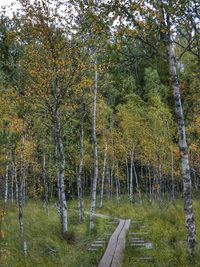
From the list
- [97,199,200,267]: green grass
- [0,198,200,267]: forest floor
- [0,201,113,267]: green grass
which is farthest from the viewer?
[0,201,113,267]: green grass

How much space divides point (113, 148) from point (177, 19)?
2928 centimetres

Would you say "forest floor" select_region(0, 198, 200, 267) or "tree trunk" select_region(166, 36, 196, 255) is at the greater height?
"tree trunk" select_region(166, 36, 196, 255)

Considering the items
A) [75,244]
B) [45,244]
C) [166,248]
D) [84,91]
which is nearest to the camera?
[166,248]

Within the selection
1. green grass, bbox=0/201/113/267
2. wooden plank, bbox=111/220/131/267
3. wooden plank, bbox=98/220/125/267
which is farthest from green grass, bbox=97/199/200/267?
green grass, bbox=0/201/113/267

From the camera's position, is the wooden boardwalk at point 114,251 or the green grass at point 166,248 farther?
the wooden boardwalk at point 114,251

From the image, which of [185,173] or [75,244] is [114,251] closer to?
[185,173]

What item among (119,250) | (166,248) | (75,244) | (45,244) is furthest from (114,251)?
(45,244)

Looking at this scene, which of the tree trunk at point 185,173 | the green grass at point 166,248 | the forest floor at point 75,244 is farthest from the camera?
the forest floor at point 75,244

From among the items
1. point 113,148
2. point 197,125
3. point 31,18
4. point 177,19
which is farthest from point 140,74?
point 177,19

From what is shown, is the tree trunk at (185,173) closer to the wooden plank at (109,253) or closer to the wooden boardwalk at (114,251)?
the wooden boardwalk at (114,251)

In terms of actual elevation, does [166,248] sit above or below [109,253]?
above

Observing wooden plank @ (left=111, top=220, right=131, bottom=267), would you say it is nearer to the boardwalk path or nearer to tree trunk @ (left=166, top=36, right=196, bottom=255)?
the boardwalk path

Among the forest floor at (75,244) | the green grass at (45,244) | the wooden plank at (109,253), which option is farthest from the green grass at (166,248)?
the green grass at (45,244)

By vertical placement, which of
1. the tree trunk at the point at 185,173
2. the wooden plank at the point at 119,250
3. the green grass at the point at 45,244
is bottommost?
the green grass at the point at 45,244
